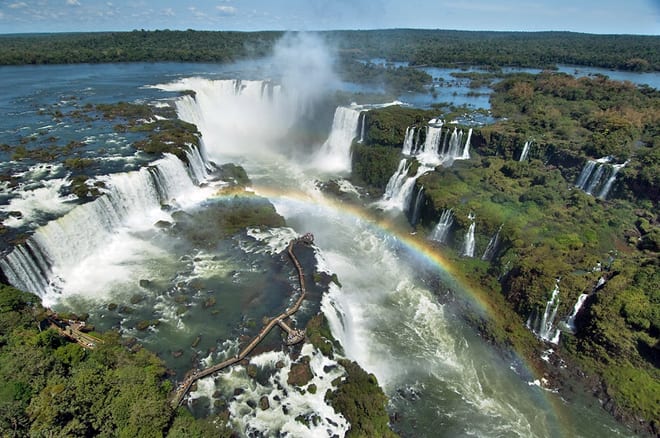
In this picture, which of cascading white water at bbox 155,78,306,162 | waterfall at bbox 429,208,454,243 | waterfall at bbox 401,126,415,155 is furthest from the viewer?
cascading white water at bbox 155,78,306,162

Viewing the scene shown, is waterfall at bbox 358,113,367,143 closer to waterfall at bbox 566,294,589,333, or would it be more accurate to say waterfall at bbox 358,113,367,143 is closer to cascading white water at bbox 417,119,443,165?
cascading white water at bbox 417,119,443,165

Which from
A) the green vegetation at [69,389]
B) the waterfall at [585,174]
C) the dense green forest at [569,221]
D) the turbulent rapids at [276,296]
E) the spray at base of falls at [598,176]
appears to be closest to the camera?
the green vegetation at [69,389]

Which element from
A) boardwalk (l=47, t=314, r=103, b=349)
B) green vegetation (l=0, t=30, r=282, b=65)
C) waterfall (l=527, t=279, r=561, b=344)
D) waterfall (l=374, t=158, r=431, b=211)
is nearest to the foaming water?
boardwalk (l=47, t=314, r=103, b=349)

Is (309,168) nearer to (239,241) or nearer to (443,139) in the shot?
(443,139)

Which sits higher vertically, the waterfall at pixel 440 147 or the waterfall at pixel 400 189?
the waterfall at pixel 440 147

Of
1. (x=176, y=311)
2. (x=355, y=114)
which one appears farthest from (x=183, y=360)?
(x=355, y=114)

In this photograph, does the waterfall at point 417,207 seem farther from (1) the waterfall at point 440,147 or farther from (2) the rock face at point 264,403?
(2) the rock face at point 264,403

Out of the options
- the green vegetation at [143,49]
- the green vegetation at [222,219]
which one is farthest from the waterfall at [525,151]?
the green vegetation at [143,49]

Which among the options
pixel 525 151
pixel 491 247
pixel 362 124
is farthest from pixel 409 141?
pixel 491 247
